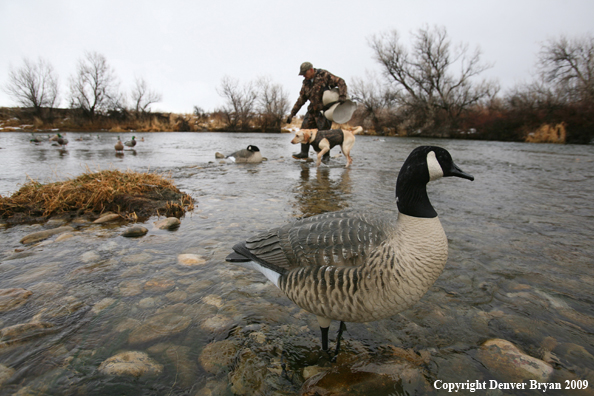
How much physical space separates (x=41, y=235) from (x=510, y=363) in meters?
5.39

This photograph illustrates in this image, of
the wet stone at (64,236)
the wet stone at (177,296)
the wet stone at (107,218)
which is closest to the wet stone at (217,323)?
the wet stone at (177,296)

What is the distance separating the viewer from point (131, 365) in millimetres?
1922

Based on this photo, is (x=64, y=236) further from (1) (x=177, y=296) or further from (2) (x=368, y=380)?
(2) (x=368, y=380)

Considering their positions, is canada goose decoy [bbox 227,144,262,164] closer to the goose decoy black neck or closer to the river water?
the river water

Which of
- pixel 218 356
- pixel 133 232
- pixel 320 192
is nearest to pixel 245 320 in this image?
pixel 218 356

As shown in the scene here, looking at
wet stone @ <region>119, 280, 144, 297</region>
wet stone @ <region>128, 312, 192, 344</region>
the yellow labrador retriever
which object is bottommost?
wet stone @ <region>128, 312, 192, 344</region>

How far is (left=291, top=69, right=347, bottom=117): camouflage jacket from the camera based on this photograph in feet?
36.2

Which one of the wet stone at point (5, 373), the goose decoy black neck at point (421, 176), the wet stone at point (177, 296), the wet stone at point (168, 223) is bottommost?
the wet stone at point (5, 373)

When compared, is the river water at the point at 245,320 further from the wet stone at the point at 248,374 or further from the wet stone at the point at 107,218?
the wet stone at the point at 107,218

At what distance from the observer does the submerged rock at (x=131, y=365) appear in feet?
6.14

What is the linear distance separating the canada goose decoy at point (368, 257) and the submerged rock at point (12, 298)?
85.4 inches

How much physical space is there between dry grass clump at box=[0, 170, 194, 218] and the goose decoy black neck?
401 cm

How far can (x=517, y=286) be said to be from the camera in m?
2.90

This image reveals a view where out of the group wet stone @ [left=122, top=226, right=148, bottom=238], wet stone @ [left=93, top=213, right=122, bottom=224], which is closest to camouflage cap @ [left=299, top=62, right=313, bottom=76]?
wet stone @ [left=93, top=213, right=122, bottom=224]
